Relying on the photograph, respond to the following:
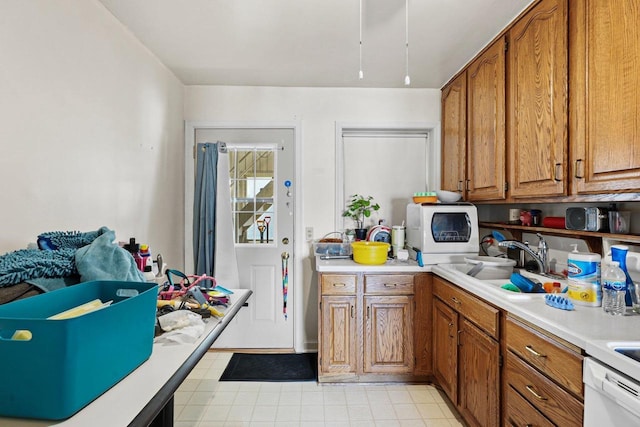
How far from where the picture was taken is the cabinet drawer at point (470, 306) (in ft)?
5.33

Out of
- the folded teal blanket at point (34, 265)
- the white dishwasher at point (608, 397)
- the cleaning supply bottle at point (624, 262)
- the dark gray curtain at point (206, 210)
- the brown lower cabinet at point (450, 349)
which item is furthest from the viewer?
the dark gray curtain at point (206, 210)

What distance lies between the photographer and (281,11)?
1.84 metres

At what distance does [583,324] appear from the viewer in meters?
1.19

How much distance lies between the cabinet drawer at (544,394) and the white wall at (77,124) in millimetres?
2097

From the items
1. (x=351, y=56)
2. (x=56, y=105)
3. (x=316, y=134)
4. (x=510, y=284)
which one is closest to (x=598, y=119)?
(x=510, y=284)

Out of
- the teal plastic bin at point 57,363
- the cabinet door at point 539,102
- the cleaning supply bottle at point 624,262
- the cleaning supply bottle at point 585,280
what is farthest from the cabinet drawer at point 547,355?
the teal plastic bin at point 57,363

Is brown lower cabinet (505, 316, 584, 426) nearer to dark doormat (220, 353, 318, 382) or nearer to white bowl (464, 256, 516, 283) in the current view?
white bowl (464, 256, 516, 283)

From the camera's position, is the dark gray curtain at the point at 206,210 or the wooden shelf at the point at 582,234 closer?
the wooden shelf at the point at 582,234

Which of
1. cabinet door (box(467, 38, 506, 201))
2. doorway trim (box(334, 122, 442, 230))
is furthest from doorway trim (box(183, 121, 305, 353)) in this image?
cabinet door (box(467, 38, 506, 201))

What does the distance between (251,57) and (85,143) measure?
4.17ft

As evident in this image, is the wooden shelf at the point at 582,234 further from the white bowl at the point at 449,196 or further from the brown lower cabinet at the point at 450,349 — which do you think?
the brown lower cabinet at the point at 450,349

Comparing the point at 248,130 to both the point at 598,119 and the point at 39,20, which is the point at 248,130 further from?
the point at 598,119

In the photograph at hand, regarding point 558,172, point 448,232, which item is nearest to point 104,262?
point 558,172

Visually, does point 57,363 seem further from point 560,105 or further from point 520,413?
point 560,105
